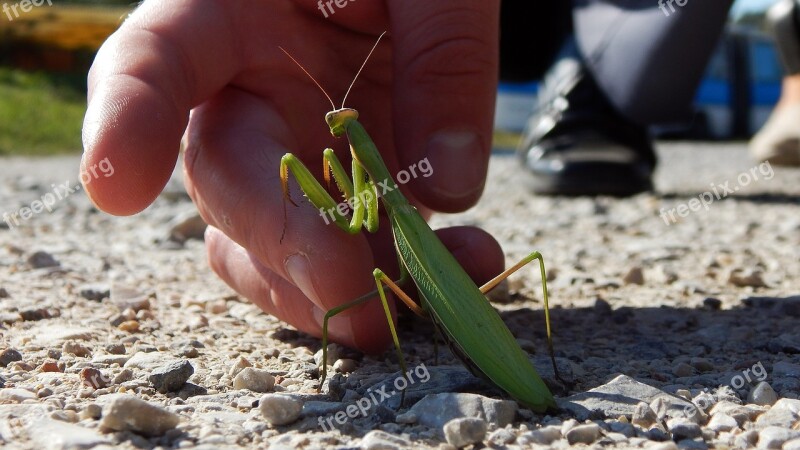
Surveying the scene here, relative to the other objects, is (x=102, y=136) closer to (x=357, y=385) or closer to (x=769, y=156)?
(x=357, y=385)

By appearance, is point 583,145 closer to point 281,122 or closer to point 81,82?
point 281,122

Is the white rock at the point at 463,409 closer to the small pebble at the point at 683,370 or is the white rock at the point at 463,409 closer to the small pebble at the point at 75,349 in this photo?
the small pebble at the point at 683,370

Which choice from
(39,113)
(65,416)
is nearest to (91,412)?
(65,416)

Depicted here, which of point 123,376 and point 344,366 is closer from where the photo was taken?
point 123,376

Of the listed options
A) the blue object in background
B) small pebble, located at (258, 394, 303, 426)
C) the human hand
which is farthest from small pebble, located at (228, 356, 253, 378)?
the blue object in background

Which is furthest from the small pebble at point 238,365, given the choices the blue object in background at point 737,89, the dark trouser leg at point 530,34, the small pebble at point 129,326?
the blue object in background at point 737,89

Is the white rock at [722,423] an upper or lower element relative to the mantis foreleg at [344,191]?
lower
